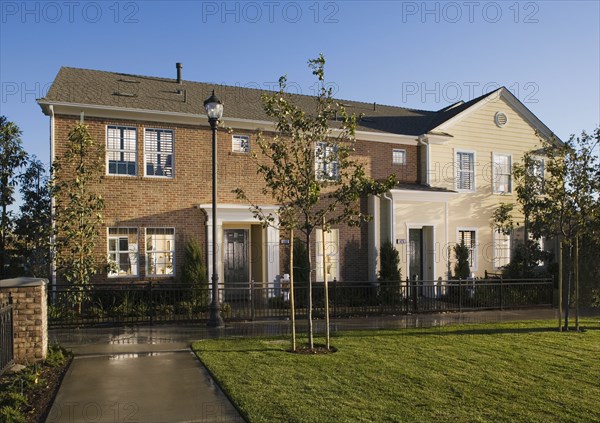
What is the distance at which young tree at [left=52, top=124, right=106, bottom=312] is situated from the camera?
44.9ft

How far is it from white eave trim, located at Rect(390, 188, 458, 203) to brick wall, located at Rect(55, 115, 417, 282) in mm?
4485

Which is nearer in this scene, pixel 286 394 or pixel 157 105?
pixel 286 394

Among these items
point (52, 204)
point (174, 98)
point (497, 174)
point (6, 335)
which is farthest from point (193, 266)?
point (497, 174)

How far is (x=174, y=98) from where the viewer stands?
56.7 feet

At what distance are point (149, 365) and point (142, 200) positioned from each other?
8398 millimetres

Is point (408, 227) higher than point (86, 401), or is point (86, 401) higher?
point (408, 227)

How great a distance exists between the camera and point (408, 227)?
18.5 meters

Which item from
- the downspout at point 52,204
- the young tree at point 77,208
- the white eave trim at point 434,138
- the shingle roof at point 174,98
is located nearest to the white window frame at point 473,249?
the white eave trim at point 434,138

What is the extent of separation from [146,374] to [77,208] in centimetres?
756

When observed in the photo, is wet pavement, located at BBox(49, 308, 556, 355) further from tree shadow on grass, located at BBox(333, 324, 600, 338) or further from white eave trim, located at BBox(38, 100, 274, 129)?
white eave trim, located at BBox(38, 100, 274, 129)

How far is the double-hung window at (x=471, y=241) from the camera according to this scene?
20.1 meters

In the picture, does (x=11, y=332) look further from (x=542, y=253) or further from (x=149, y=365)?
(x=542, y=253)

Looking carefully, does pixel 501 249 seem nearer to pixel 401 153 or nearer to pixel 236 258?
pixel 401 153

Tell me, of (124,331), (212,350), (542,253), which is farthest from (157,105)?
(542,253)
